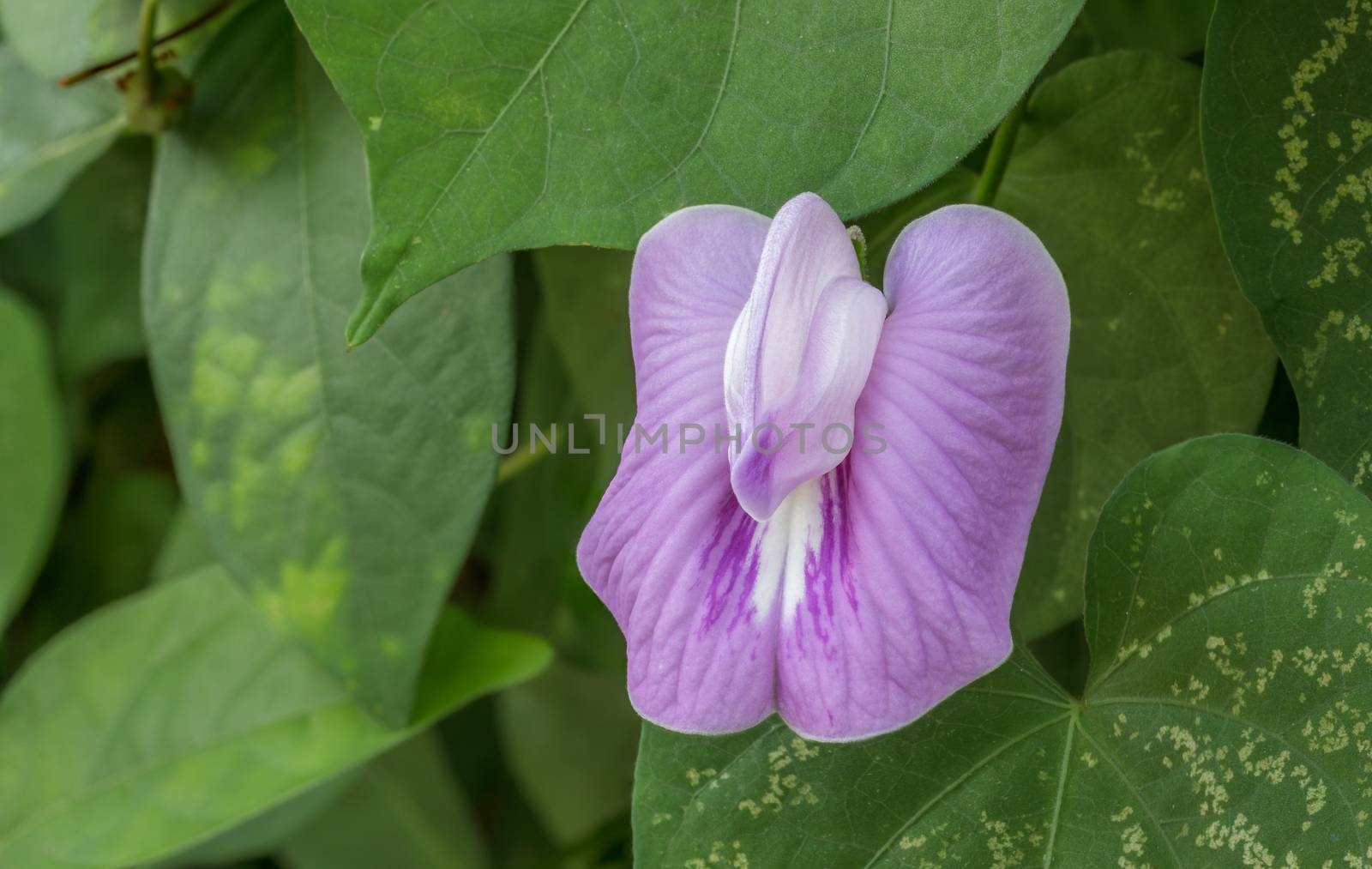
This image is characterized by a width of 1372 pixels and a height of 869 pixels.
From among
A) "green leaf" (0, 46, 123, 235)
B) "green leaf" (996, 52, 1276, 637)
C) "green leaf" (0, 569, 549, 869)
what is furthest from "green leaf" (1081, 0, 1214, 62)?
"green leaf" (0, 46, 123, 235)

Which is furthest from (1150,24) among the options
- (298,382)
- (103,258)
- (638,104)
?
(103,258)

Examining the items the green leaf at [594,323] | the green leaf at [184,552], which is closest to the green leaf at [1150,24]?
the green leaf at [594,323]

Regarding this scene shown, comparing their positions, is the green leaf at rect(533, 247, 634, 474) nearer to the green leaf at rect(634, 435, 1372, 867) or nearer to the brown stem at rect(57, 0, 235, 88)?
the brown stem at rect(57, 0, 235, 88)

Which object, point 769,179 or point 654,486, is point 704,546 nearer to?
point 654,486

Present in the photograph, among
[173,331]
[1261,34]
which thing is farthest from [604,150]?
[173,331]

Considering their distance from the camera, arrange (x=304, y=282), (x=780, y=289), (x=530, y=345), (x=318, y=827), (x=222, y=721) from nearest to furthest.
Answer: (x=780, y=289) → (x=304, y=282) → (x=222, y=721) → (x=530, y=345) → (x=318, y=827)
